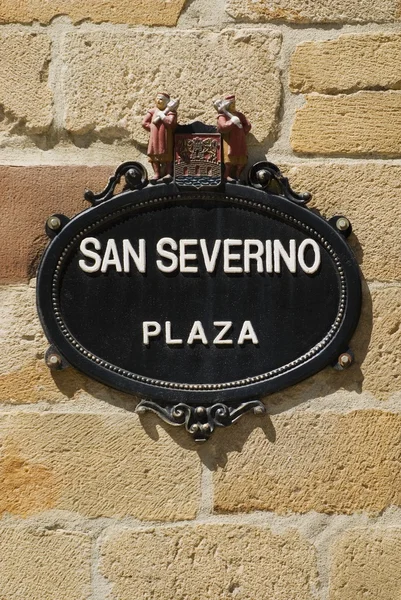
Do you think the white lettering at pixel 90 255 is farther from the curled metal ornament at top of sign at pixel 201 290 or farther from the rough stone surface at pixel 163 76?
the rough stone surface at pixel 163 76

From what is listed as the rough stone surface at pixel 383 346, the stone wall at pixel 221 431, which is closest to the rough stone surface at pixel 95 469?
the stone wall at pixel 221 431

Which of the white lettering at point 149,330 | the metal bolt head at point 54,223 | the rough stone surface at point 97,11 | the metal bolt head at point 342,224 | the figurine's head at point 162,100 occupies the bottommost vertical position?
the white lettering at point 149,330

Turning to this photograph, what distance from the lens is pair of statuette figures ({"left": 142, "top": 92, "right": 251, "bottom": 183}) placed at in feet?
6.63

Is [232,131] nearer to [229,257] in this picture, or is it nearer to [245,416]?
[229,257]

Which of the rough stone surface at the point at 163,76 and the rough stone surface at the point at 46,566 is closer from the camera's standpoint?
the rough stone surface at the point at 46,566

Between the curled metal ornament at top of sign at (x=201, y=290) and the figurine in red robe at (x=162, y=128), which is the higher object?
the figurine in red robe at (x=162, y=128)

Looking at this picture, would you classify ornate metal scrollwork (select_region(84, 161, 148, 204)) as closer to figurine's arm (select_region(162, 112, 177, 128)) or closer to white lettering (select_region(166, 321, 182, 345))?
figurine's arm (select_region(162, 112, 177, 128))

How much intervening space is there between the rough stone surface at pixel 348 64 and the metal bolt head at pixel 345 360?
2.09 feet

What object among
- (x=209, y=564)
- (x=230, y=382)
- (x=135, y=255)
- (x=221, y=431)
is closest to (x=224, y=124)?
(x=135, y=255)

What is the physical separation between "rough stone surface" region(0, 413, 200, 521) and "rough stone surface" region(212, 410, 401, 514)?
0.34 feet

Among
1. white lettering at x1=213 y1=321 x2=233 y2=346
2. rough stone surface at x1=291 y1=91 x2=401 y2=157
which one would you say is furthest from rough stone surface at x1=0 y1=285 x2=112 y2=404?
rough stone surface at x1=291 y1=91 x2=401 y2=157

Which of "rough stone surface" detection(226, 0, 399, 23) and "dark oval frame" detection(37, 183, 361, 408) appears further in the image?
"rough stone surface" detection(226, 0, 399, 23)

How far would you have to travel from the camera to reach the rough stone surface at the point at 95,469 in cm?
202

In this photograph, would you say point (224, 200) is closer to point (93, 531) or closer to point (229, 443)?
point (229, 443)
